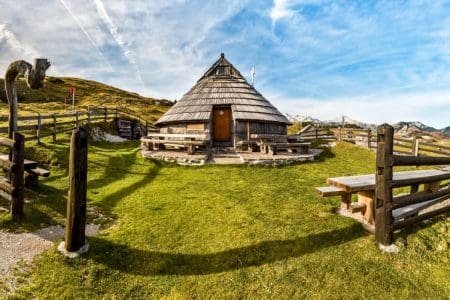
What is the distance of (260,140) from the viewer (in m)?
16.9

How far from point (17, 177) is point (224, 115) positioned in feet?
45.3

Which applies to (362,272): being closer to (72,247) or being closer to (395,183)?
(395,183)

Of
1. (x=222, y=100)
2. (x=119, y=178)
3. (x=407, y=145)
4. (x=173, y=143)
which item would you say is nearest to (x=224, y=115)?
(x=222, y=100)

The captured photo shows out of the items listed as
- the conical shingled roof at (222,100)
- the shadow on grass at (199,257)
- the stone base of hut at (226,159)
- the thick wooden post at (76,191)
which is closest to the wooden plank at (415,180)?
the shadow on grass at (199,257)

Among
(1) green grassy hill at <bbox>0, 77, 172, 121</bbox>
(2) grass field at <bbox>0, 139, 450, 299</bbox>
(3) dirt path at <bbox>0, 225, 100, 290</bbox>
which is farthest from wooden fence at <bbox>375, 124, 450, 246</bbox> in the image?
(1) green grassy hill at <bbox>0, 77, 172, 121</bbox>

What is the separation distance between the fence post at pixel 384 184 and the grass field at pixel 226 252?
360mm

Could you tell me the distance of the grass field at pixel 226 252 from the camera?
14.8 feet

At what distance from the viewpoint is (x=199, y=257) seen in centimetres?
536

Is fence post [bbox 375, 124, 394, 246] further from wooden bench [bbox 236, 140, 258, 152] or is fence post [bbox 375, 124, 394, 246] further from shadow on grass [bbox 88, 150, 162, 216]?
wooden bench [bbox 236, 140, 258, 152]

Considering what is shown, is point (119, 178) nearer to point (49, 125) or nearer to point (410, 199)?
point (49, 125)

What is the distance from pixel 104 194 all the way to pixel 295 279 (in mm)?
6370

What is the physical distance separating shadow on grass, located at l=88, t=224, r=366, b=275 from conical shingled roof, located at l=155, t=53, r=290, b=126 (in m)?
12.3

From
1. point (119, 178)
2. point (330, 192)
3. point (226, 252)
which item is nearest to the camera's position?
→ point (226, 252)

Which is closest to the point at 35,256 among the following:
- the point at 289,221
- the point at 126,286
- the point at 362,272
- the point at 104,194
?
the point at 126,286
